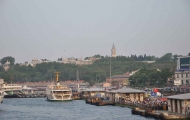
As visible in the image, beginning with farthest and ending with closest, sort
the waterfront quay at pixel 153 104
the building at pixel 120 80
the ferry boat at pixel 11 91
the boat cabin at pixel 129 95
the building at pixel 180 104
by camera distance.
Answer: the building at pixel 120 80 < the ferry boat at pixel 11 91 < the boat cabin at pixel 129 95 < the waterfront quay at pixel 153 104 < the building at pixel 180 104

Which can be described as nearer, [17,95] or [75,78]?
[17,95]

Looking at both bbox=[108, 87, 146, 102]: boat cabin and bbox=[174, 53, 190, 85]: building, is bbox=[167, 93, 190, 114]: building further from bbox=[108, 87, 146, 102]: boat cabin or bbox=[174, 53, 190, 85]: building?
bbox=[174, 53, 190, 85]: building

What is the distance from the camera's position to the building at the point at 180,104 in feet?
150

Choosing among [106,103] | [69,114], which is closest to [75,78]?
[106,103]

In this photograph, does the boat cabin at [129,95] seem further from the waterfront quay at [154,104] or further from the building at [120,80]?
the building at [120,80]

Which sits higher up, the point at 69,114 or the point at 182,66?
the point at 182,66

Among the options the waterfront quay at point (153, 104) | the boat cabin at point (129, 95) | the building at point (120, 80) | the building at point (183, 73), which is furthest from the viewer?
the building at point (120, 80)

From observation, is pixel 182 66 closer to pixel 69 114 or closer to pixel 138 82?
pixel 138 82

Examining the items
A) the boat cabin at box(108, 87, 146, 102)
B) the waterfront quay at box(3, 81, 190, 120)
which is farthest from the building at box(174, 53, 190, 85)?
the boat cabin at box(108, 87, 146, 102)

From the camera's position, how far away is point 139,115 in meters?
52.6

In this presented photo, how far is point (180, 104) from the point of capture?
154 ft

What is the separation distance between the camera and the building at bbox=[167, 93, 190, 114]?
45625mm

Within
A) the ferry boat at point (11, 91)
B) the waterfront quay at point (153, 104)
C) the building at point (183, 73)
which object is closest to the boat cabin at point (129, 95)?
the waterfront quay at point (153, 104)

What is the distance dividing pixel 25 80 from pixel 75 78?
1679cm
